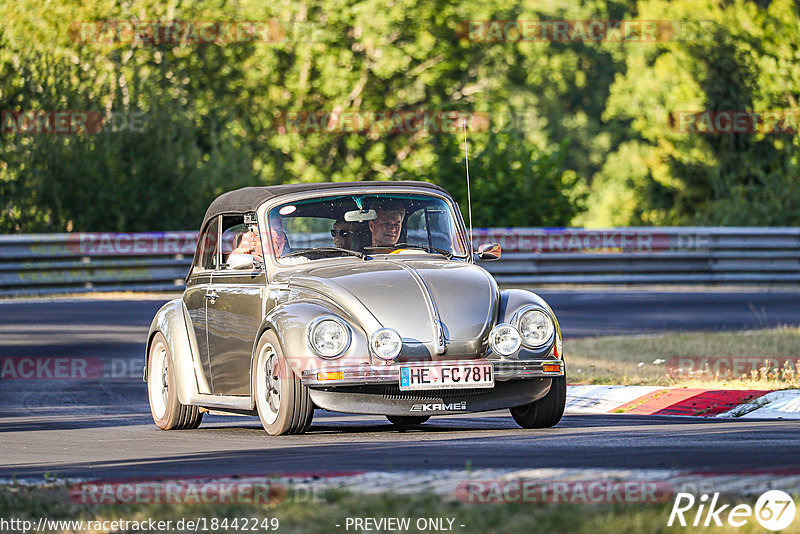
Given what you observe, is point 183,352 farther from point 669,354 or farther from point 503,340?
point 669,354

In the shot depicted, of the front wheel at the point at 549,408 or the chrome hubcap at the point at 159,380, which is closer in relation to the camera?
the front wheel at the point at 549,408

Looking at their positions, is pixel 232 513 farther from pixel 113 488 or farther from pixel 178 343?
pixel 178 343

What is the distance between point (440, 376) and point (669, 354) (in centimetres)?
662

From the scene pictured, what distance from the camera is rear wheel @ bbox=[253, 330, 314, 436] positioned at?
8.99 metres

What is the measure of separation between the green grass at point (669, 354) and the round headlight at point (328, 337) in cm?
443

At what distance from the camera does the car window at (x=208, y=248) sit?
11.1 meters

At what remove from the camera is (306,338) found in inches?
350

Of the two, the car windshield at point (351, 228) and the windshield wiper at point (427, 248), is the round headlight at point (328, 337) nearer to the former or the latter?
the car windshield at point (351, 228)

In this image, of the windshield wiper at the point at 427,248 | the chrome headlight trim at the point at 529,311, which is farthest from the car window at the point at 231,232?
the chrome headlight trim at the point at 529,311

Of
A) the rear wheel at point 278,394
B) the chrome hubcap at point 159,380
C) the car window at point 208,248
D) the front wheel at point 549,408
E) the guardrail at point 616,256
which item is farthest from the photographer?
the guardrail at point 616,256

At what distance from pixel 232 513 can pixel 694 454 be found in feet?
8.62

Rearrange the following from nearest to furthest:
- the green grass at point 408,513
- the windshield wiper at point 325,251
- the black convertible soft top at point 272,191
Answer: the green grass at point 408,513 → the windshield wiper at point 325,251 → the black convertible soft top at point 272,191

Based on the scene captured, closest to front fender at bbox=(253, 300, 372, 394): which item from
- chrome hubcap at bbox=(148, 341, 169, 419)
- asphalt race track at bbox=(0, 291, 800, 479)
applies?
asphalt race track at bbox=(0, 291, 800, 479)

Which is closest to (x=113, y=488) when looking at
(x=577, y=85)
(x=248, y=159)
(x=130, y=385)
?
(x=130, y=385)
